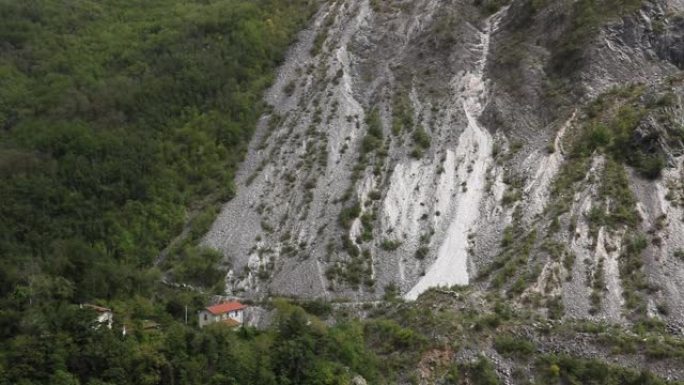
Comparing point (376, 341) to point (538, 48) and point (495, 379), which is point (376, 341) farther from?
point (538, 48)

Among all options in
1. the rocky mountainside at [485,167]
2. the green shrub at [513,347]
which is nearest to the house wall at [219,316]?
the rocky mountainside at [485,167]

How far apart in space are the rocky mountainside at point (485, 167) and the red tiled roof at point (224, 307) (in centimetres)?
327

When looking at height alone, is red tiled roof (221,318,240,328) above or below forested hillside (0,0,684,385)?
below

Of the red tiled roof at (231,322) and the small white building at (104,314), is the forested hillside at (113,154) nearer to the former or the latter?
the small white building at (104,314)

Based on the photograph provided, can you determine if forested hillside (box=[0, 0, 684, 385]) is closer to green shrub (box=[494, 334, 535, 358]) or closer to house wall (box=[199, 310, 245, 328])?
green shrub (box=[494, 334, 535, 358])

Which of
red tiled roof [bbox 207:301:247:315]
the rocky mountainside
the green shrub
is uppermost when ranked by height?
the rocky mountainside

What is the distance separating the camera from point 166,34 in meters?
77.0

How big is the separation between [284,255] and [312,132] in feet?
48.2

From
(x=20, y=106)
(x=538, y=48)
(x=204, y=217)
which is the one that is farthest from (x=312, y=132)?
(x=20, y=106)

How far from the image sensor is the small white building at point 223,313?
139 ft

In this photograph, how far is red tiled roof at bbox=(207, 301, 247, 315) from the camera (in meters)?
42.6

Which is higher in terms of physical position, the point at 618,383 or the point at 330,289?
the point at 330,289

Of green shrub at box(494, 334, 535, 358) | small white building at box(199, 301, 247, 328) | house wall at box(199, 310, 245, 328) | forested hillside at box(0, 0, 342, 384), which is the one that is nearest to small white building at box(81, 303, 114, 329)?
forested hillside at box(0, 0, 342, 384)

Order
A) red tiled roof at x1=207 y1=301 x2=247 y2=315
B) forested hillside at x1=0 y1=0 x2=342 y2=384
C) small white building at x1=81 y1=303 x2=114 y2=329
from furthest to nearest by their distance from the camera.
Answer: red tiled roof at x1=207 y1=301 x2=247 y2=315, small white building at x1=81 y1=303 x2=114 y2=329, forested hillside at x1=0 y1=0 x2=342 y2=384
